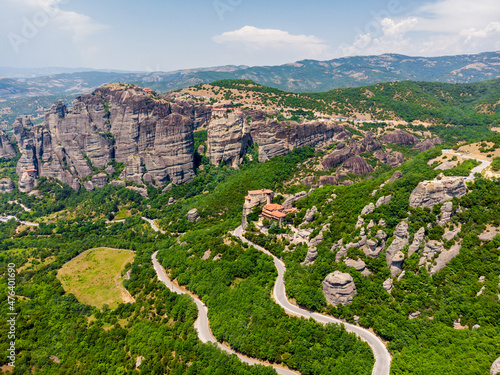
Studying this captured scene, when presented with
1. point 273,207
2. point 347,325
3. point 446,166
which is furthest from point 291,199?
point 347,325

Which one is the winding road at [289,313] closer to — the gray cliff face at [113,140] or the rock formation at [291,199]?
the rock formation at [291,199]

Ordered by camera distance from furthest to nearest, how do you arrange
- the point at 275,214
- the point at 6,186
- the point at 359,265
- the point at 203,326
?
the point at 6,186
the point at 275,214
the point at 359,265
the point at 203,326

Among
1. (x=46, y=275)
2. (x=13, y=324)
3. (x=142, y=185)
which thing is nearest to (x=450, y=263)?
(x=13, y=324)

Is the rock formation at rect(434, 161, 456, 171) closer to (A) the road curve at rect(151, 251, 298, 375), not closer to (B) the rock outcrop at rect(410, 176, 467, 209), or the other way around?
(B) the rock outcrop at rect(410, 176, 467, 209)

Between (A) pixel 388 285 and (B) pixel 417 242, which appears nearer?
(A) pixel 388 285

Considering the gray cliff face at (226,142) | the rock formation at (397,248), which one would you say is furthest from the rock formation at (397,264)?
the gray cliff face at (226,142)

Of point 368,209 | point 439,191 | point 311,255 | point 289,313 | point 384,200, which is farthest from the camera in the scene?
point 368,209

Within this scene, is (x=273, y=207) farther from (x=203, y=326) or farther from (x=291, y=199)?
(x=203, y=326)

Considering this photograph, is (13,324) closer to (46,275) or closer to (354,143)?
(46,275)
